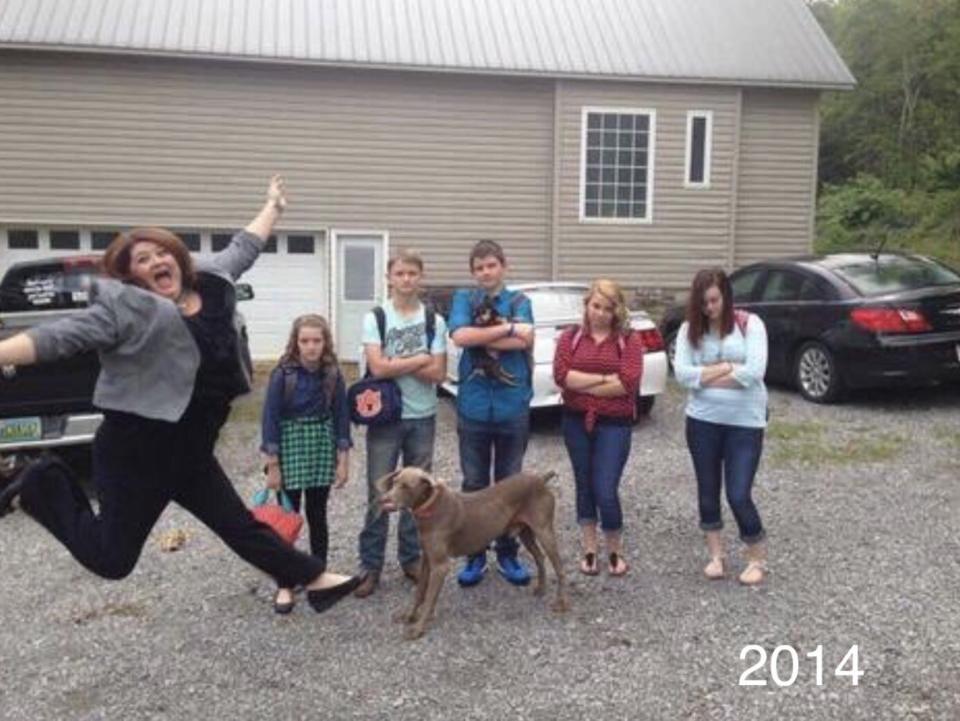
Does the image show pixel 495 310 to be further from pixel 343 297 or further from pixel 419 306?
pixel 343 297

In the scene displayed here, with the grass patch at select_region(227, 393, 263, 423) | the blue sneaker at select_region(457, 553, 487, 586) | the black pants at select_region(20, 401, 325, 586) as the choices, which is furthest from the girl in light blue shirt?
the grass patch at select_region(227, 393, 263, 423)

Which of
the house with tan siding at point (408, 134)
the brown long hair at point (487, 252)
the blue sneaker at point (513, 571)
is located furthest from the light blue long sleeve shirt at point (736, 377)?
the house with tan siding at point (408, 134)

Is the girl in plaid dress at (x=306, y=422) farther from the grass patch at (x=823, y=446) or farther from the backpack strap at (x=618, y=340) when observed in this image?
the grass patch at (x=823, y=446)

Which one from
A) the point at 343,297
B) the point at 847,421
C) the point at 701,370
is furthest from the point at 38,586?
the point at 343,297

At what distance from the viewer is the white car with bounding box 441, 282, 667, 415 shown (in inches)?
336

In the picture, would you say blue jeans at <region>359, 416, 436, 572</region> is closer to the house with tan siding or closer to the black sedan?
the black sedan

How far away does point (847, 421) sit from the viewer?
8906 mm

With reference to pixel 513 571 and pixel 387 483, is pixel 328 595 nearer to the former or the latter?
pixel 387 483

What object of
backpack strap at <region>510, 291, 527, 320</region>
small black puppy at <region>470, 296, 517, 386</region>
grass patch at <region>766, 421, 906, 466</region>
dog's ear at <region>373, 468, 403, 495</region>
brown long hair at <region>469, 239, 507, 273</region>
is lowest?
grass patch at <region>766, 421, 906, 466</region>

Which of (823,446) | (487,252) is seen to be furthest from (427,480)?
(823,446)

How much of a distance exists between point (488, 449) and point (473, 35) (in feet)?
38.0

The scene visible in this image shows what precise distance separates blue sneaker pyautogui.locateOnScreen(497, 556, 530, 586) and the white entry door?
10.1 meters

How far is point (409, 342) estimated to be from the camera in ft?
15.4

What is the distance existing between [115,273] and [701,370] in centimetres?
283
